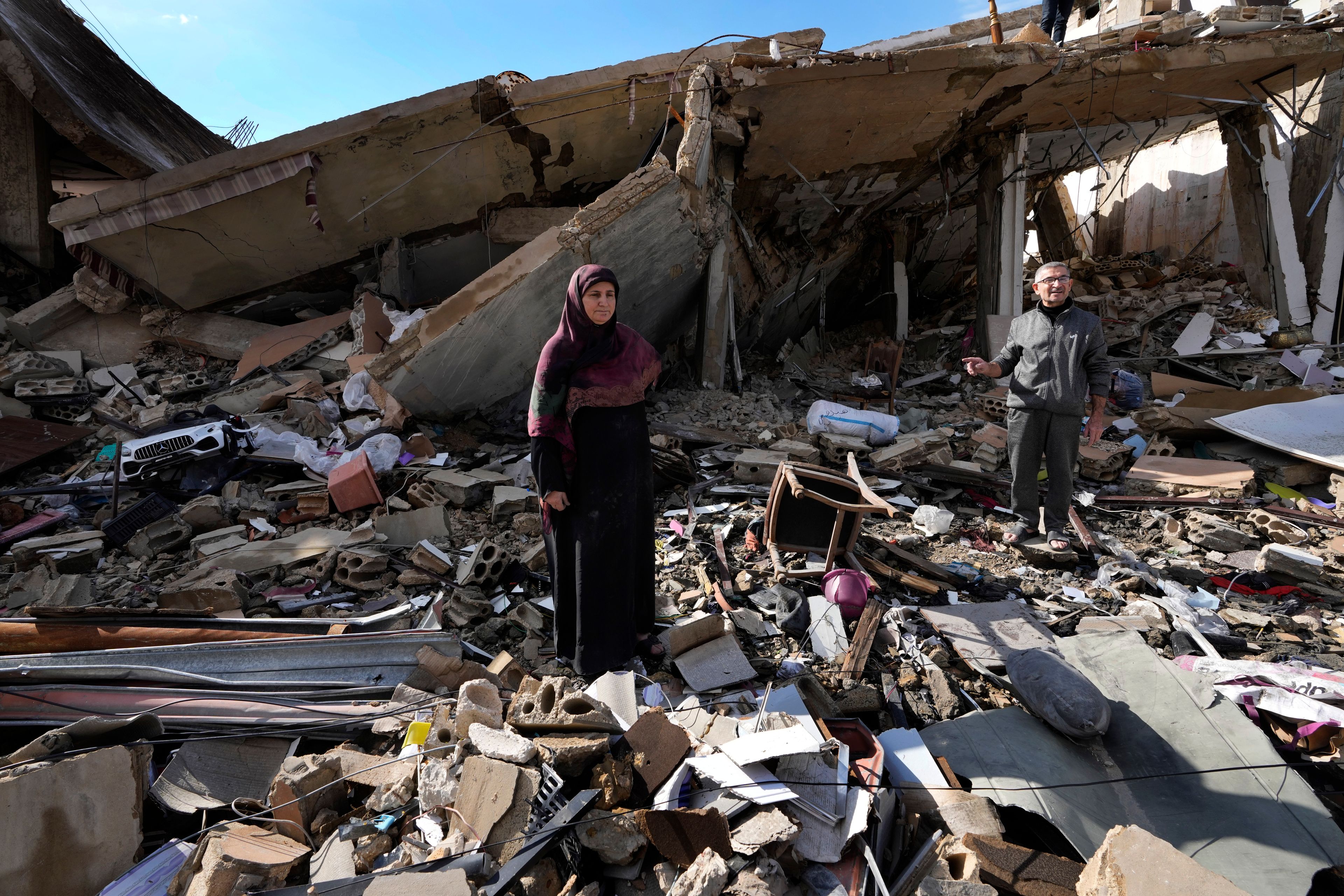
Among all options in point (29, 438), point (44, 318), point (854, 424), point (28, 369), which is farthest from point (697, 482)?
point (44, 318)

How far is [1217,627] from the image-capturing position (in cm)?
374

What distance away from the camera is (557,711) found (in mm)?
2551

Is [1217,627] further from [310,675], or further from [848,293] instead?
[848,293]

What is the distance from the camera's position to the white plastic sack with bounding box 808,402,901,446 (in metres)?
6.50

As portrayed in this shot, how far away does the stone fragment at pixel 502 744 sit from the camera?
2293 millimetres

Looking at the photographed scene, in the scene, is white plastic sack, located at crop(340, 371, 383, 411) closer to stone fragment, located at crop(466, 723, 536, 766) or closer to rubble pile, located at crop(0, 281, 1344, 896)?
rubble pile, located at crop(0, 281, 1344, 896)

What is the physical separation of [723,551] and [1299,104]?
10112mm

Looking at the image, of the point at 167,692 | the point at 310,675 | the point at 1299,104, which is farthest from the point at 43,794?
the point at 1299,104

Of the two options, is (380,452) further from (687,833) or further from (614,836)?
(687,833)

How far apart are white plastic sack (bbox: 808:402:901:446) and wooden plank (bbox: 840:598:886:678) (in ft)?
9.64

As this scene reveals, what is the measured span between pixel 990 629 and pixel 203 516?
5.19 meters

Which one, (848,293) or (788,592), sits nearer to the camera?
(788,592)

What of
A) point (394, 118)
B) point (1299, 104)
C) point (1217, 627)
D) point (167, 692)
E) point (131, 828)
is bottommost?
point (1217, 627)

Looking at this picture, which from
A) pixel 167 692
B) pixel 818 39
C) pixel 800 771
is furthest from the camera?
pixel 818 39
